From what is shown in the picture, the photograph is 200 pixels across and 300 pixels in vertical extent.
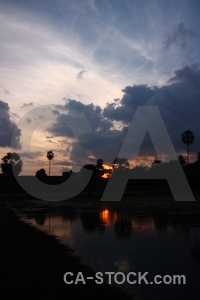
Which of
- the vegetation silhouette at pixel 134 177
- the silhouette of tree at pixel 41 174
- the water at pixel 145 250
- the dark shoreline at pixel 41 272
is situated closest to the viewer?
the dark shoreline at pixel 41 272

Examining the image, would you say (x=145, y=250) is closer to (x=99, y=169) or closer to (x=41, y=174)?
(x=99, y=169)

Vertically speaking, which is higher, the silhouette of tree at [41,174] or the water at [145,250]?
the silhouette of tree at [41,174]

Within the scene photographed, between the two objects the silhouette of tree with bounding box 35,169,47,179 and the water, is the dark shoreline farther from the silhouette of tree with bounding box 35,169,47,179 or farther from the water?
the silhouette of tree with bounding box 35,169,47,179

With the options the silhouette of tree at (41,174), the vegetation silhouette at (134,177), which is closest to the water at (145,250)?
the vegetation silhouette at (134,177)

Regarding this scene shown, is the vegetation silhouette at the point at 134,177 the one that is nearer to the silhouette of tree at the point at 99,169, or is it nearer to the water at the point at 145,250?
the silhouette of tree at the point at 99,169

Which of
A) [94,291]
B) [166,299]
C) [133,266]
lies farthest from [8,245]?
[166,299]

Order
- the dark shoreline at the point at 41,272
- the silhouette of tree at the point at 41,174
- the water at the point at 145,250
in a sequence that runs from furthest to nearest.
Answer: the silhouette of tree at the point at 41,174 < the water at the point at 145,250 < the dark shoreline at the point at 41,272

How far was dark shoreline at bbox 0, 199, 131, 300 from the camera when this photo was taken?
8438 millimetres

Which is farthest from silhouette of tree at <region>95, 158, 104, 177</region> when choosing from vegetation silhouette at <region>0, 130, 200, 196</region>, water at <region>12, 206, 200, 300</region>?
water at <region>12, 206, 200, 300</region>

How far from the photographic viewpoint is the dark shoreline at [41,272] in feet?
27.7

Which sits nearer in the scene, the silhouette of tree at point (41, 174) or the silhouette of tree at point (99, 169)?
the silhouette of tree at point (99, 169)

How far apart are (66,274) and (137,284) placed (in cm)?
226

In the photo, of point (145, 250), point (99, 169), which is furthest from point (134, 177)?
point (145, 250)

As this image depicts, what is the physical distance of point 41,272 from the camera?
34.1 ft
